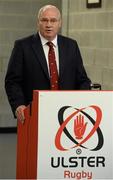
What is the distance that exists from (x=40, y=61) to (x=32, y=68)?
8cm

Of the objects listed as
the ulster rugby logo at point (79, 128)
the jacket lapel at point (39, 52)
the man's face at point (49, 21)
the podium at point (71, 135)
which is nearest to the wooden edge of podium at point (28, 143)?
the podium at point (71, 135)

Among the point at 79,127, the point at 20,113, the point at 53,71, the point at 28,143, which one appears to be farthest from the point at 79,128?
the point at 53,71

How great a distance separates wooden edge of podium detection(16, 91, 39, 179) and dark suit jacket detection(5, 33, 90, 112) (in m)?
0.41

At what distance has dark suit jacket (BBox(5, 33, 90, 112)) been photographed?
14.4 ft

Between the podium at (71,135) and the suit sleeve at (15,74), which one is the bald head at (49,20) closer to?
the suit sleeve at (15,74)

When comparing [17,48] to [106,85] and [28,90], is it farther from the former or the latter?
[106,85]

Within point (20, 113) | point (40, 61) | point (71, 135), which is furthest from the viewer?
point (40, 61)

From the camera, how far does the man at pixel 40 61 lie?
432 centimetres

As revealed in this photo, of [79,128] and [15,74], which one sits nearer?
[79,128]

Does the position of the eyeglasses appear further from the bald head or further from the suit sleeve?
the suit sleeve

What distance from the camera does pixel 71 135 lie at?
3.75m

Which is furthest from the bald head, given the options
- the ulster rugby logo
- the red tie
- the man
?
the ulster rugby logo

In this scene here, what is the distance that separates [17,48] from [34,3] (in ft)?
11.5

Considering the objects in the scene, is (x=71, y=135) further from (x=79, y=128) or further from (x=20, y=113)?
(x=20, y=113)
